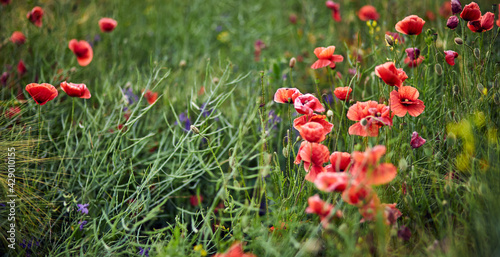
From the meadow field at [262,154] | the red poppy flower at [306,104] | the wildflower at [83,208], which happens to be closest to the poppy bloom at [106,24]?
the meadow field at [262,154]

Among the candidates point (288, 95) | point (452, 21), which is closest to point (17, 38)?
Result: point (288, 95)

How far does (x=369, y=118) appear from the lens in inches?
42.0

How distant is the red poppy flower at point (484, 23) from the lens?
120cm

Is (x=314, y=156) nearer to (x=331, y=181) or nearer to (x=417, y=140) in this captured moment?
(x=331, y=181)

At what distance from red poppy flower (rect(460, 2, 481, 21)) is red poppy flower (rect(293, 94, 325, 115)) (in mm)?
611

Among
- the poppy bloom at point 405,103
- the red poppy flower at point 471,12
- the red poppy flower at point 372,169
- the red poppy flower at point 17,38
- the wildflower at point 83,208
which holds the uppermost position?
the red poppy flower at point 471,12

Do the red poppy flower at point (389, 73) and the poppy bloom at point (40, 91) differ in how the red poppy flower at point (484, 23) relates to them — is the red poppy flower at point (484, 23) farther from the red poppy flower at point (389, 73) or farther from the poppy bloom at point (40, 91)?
the poppy bloom at point (40, 91)

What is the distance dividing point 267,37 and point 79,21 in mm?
1458

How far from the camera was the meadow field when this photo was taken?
3.27 feet

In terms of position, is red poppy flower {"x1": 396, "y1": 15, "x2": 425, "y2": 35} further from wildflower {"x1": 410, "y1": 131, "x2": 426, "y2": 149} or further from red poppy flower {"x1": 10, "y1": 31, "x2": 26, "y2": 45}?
red poppy flower {"x1": 10, "y1": 31, "x2": 26, "y2": 45}

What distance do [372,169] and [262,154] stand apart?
0.35m

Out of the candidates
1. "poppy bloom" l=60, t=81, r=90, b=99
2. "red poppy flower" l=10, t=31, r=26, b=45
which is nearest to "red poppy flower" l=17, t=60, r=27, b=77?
"red poppy flower" l=10, t=31, r=26, b=45

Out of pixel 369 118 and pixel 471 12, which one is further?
pixel 471 12

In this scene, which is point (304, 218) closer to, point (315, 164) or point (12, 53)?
point (315, 164)
